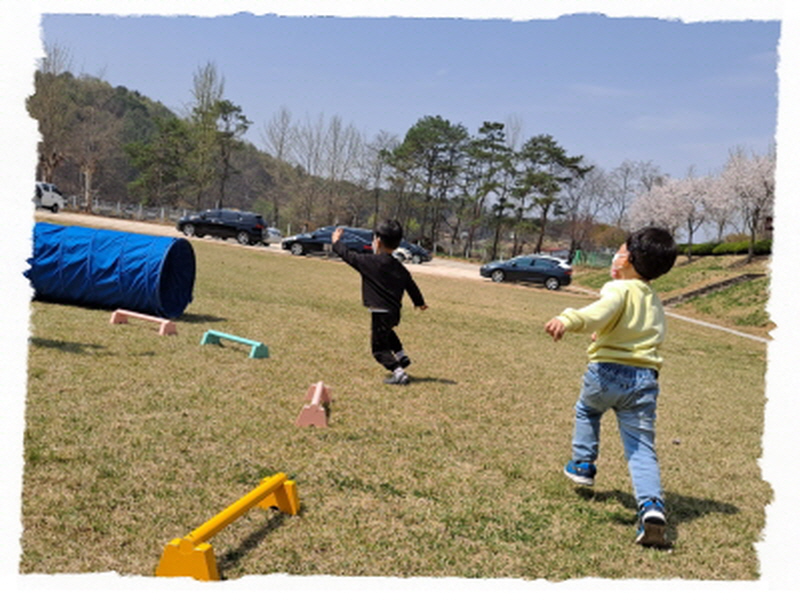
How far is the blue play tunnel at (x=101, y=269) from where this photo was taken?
9070 mm

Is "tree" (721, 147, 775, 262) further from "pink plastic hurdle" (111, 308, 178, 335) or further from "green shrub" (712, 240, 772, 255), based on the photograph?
"pink plastic hurdle" (111, 308, 178, 335)

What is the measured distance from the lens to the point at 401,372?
7.20 m

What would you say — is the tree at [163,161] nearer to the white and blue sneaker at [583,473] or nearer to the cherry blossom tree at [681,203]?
the cherry blossom tree at [681,203]

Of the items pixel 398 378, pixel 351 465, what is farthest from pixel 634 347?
pixel 398 378

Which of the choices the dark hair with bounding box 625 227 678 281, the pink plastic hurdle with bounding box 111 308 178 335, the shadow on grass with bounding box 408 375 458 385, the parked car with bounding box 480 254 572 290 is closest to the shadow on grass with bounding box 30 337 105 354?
the pink plastic hurdle with bounding box 111 308 178 335

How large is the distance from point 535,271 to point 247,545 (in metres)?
32.2

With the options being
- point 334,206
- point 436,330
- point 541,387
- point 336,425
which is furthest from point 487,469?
point 334,206

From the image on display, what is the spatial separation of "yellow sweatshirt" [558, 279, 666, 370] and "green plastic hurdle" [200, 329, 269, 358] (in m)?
4.46

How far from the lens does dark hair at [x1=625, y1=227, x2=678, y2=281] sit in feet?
13.2

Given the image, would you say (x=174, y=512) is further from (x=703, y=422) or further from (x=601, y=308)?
(x=703, y=422)

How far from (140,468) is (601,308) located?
9.18ft

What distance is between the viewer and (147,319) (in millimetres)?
8234

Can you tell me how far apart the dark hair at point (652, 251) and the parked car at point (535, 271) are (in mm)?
30631

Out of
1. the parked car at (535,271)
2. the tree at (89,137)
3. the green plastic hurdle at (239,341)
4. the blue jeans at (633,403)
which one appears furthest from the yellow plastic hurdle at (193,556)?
the tree at (89,137)
